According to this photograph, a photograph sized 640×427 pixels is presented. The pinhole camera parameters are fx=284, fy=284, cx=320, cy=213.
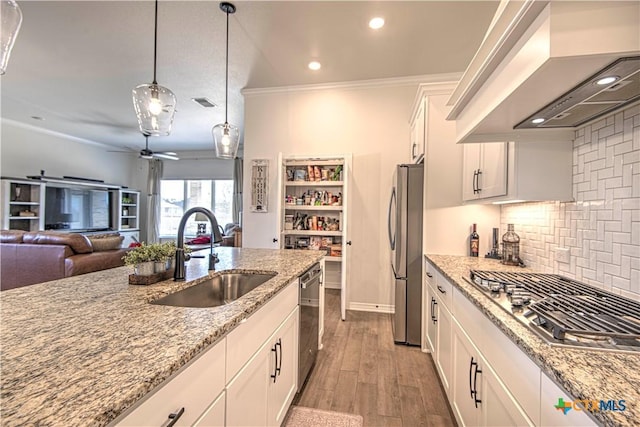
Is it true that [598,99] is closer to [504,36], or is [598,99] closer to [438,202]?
[504,36]

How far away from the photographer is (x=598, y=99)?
3.92ft

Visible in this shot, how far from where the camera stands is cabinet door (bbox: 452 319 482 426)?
4.34 ft

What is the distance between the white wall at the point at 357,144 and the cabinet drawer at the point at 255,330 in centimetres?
235

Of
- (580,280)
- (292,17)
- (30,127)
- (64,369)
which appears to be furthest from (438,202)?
(30,127)

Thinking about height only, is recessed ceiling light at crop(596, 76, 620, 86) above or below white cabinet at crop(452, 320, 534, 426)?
above

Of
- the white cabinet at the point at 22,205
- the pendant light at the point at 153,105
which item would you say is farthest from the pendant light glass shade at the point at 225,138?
the white cabinet at the point at 22,205

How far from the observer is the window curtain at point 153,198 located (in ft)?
26.8

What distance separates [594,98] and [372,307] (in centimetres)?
318

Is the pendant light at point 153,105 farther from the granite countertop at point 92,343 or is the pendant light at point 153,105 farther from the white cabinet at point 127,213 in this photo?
the white cabinet at point 127,213

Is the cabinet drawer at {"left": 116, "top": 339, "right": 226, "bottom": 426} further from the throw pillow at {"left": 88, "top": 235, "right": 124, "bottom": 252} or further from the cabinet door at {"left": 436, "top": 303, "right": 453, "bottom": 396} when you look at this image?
the throw pillow at {"left": 88, "top": 235, "right": 124, "bottom": 252}

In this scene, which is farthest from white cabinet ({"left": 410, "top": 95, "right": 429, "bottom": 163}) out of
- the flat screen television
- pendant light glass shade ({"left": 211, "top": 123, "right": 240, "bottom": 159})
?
the flat screen television

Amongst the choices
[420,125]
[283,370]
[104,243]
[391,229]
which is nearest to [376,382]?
[283,370]

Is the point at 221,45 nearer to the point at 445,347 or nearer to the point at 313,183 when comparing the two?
the point at 313,183

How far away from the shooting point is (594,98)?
1182mm
